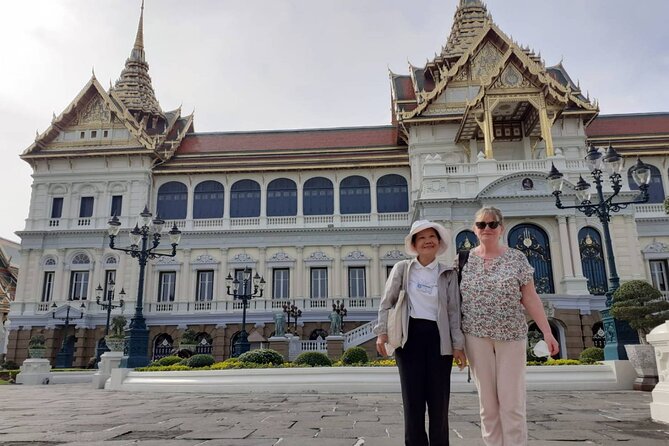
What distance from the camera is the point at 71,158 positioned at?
29.4 meters

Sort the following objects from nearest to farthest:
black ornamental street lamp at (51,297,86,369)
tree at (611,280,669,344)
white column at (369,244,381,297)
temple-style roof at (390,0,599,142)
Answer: tree at (611,280,669,344)
temple-style roof at (390,0,599,142)
black ornamental street lamp at (51,297,86,369)
white column at (369,244,381,297)

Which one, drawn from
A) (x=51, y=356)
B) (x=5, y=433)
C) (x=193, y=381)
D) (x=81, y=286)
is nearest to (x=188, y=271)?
(x=81, y=286)

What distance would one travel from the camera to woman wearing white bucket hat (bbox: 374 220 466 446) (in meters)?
3.37

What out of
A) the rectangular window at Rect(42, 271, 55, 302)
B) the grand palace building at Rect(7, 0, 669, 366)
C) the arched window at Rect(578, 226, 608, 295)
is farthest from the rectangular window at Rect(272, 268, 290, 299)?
the arched window at Rect(578, 226, 608, 295)

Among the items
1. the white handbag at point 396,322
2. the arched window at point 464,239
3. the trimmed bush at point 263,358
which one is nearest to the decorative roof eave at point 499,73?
the arched window at point 464,239

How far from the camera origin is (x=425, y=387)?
3.40 meters

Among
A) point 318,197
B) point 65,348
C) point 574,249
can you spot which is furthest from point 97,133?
point 574,249

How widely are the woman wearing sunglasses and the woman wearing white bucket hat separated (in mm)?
109

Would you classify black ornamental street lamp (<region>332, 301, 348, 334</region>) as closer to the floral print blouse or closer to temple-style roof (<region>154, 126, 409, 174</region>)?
temple-style roof (<region>154, 126, 409, 174</region>)

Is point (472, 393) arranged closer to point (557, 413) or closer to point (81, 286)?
point (557, 413)

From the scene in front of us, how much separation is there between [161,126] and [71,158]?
7687mm

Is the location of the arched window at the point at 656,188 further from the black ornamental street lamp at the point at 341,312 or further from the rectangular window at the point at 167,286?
the rectangular window at the point at 167,286

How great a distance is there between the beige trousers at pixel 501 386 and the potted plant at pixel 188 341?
22.1 meters

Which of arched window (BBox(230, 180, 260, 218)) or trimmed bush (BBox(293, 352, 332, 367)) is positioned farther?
arched window (BBox(230, 180, 260, 218))
